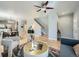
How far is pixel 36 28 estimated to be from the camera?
2.03m

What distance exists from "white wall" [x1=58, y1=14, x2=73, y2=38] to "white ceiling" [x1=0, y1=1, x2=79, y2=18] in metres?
0.08

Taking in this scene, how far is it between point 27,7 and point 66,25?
0.57 meters

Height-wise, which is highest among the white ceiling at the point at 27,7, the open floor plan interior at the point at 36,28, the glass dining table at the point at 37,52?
the white ceiling at the point at 27,7

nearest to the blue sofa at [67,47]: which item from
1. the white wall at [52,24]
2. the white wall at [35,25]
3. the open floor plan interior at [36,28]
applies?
the open floor plan interior at [36,28]

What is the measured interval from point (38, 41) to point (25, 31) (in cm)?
22

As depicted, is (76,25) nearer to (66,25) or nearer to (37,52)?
(66,25)

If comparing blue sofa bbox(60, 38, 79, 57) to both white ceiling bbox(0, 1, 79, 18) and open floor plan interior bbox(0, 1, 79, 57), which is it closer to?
open floor plan interior bbox(0, 1, 79, 57)

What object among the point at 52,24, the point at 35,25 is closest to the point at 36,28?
the point at 35,25

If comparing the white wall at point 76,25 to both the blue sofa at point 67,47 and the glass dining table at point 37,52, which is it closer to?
the blue sofa at point 67,47

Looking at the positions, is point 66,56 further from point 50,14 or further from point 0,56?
point 0,56

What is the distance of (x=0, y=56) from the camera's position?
204cm

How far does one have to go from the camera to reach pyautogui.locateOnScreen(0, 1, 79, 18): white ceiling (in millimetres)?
2021

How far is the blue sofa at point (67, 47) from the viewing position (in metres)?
1.98

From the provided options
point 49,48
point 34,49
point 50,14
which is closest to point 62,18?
point 50,14
